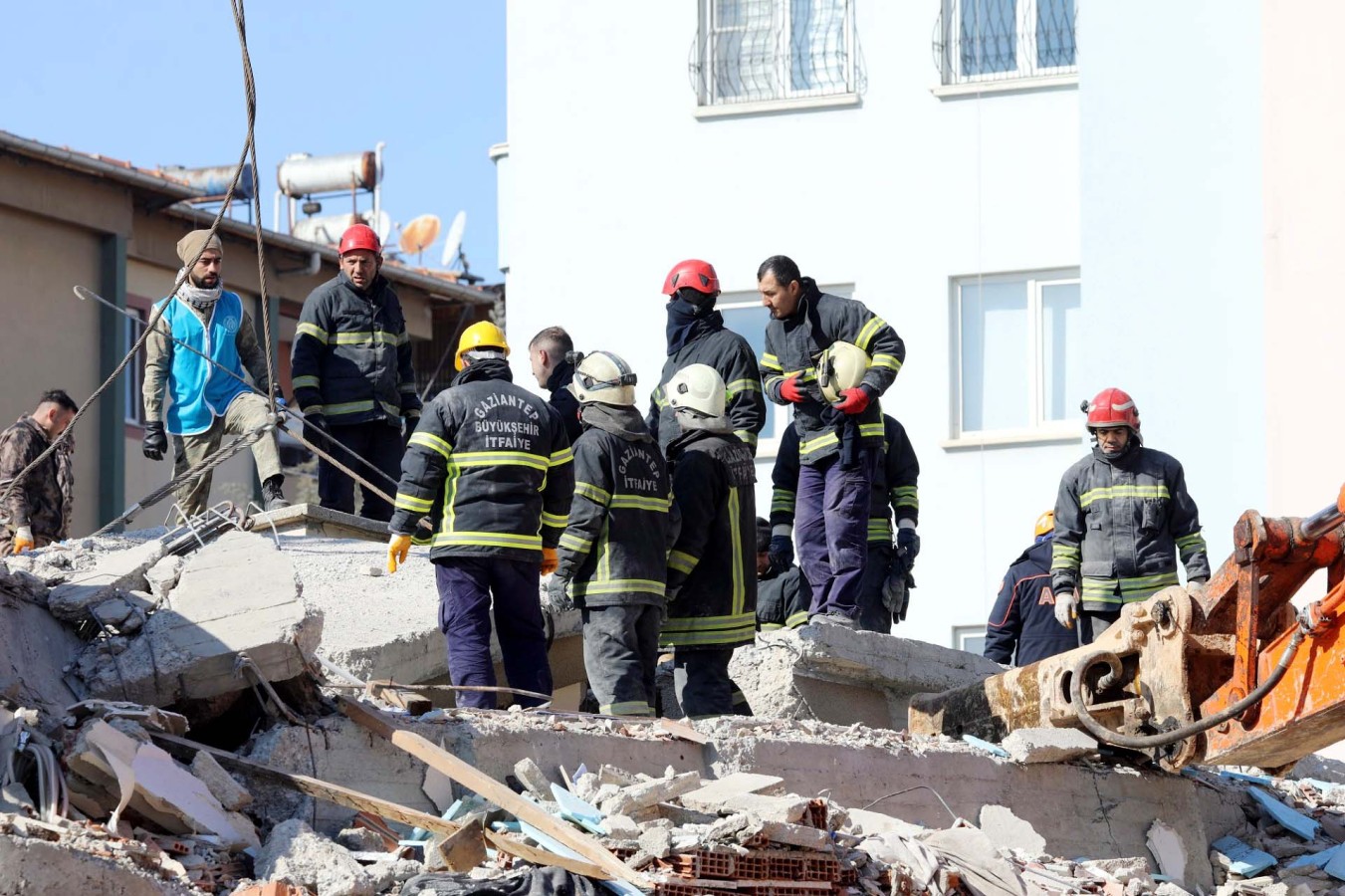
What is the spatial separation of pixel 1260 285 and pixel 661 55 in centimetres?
600

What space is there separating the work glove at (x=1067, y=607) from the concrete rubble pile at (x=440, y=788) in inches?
51.0

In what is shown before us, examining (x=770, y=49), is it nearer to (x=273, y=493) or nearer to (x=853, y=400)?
(x=273, y=493)

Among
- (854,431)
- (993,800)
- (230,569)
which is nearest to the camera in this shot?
(230,569)

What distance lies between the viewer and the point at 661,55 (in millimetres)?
18797

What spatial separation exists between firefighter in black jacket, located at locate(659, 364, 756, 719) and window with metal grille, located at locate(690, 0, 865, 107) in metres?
9.39

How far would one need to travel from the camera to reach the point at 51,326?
810 inches

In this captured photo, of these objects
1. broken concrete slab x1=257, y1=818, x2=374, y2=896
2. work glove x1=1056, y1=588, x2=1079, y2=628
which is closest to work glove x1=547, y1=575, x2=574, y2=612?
broken concrete slab x1=257, y1=818, x2=374, y2=896

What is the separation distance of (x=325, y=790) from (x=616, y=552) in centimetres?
228

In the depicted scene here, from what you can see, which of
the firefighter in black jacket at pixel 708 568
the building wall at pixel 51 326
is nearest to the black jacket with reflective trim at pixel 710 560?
the firefighter in black jacket at pixel 708 568

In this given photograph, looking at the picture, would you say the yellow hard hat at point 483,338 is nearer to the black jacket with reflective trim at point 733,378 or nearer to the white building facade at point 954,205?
the black jacket with reflective trim at point 733,378

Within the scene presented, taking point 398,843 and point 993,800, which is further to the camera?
point 993,800

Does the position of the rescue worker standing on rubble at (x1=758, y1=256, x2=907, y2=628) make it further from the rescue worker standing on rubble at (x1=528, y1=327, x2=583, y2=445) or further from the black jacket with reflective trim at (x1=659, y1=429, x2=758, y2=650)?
the rescue worker standing on rubble at (x1=528, y1=327, x2=583, y2=445)

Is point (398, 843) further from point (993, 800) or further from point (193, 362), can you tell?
point (193, 362)

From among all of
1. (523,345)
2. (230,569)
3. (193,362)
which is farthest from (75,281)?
(230,569)
